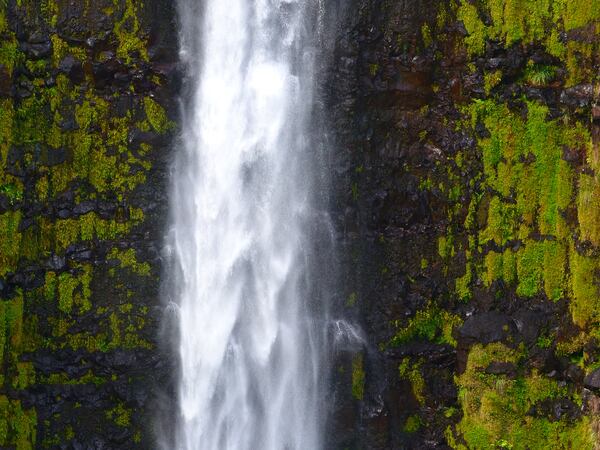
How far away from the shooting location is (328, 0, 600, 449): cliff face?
10812 mm

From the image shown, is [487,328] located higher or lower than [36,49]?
lower

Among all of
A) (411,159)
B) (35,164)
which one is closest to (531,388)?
(411,159)

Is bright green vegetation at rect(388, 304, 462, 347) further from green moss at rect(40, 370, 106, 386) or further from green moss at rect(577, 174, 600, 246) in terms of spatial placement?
green moss at rect(40, 370, 106, 386)

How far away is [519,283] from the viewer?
11047mm

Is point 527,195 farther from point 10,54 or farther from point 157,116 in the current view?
point 10,54

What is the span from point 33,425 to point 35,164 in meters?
3.91

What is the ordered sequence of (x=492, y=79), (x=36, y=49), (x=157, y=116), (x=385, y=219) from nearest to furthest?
(x=36, y=49), (x=492, y=79), (x=157, y=116), (x=385, y=219)

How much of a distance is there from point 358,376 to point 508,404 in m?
2.26

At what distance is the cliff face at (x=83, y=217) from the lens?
35.7 ft

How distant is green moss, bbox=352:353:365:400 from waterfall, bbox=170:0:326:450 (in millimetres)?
538

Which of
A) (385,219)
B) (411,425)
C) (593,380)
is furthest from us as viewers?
(411,425)

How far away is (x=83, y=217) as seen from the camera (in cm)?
1119

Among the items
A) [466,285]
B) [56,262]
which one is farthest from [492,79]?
[56,262]

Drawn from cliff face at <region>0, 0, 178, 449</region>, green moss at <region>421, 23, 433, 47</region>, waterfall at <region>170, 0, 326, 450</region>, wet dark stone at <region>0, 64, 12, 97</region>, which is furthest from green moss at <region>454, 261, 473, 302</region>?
wet dark stone at <region>0, 64, 12, 97</region>
